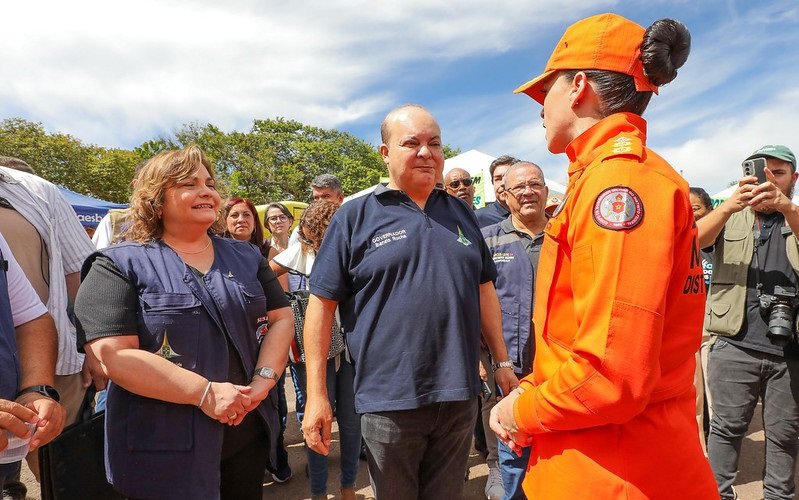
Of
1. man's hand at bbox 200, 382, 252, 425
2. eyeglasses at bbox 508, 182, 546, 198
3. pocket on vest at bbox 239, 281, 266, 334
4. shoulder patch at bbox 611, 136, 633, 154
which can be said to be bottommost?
man's hand at bbox 200, 382, 252, 425

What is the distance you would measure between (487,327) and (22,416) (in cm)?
195

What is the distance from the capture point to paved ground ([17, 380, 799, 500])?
3.79 m

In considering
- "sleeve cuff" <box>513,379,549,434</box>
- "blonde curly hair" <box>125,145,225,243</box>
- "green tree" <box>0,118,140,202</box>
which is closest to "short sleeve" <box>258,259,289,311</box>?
"blonde curly hair" <box>125,145,225,243</box>

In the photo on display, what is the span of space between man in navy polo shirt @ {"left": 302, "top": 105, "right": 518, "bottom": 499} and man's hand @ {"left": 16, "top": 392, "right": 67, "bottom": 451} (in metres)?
0.94

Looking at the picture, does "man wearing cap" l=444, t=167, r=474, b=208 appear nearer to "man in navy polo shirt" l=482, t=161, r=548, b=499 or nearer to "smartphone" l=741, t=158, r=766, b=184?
"man in navy polo shirt" l=482, t=161, r=548, b=499

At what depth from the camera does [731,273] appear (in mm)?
3348

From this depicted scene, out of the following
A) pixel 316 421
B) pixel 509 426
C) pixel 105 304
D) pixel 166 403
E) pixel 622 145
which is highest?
pixel 622 145

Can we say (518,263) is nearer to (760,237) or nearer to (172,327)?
(760,237)

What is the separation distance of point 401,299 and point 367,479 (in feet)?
8.63

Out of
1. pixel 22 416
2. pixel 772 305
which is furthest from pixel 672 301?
pixel 772 305

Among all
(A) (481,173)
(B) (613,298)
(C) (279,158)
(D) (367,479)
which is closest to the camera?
(B) (613,298)

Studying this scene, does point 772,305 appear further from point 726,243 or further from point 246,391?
point 246,391

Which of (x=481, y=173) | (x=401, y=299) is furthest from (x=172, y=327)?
(x=481, y=173)

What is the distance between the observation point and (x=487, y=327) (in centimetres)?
259
